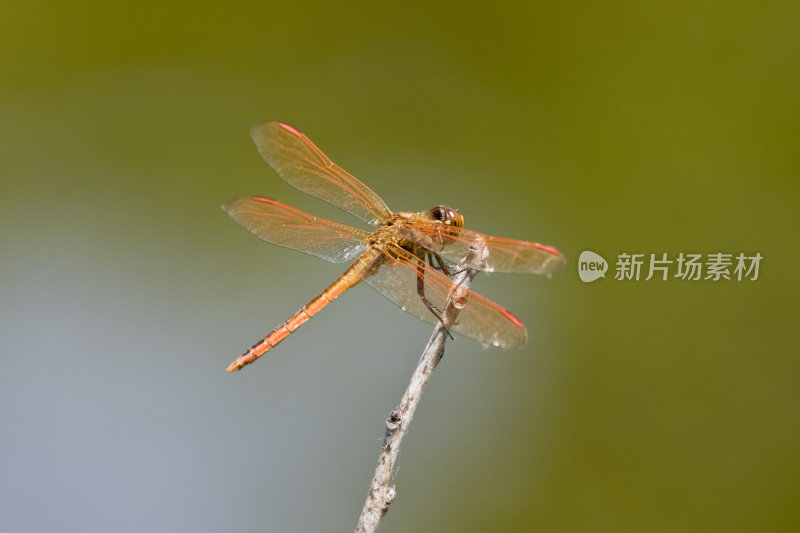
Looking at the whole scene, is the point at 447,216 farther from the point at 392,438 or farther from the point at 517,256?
the point at 392,438

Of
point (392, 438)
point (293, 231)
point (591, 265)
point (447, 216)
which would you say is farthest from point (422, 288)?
point (591, 265)

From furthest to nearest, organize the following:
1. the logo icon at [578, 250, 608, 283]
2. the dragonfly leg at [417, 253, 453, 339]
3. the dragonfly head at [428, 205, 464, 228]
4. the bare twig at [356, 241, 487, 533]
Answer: the logo icon at [578, 250, 608, 283] → the dragonfly head at [428, 205, 464, 228] → the dragonfly leg at [417, 253, 453, 339] → the bare twig at [356, 241, 487, 533]

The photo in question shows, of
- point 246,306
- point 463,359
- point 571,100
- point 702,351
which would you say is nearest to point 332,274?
point 246,306

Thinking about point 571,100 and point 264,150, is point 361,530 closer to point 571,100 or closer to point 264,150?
point 264,150

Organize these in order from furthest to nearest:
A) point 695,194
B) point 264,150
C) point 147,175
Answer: point 147,175 < point 695,194 < point 264,150

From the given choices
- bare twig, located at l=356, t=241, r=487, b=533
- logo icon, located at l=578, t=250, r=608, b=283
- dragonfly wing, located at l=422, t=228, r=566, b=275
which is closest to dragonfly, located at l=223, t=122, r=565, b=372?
dragonfly wing, located at l=422, t=228, r=566, b=275

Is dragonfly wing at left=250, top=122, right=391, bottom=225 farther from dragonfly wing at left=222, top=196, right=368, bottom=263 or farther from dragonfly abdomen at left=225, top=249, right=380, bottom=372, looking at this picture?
dragonfly abdomen at left=225, top=249, right=380, bottom=372
